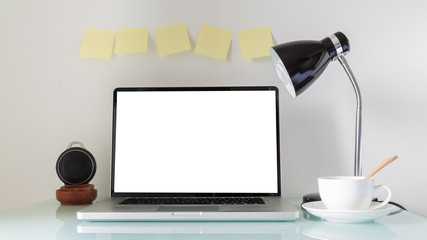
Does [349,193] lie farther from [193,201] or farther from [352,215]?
[193,201]

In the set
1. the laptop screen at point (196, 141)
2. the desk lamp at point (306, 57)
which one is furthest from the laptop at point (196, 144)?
the desk lamp at point (306, 57)

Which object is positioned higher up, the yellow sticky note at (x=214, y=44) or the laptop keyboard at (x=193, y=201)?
the yellow sticky note at (x=214, y=44)

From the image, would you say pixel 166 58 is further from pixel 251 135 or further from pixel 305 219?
pixel 305 219

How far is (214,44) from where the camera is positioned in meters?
1.24

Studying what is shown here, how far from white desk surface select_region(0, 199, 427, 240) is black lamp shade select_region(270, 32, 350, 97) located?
306 mm

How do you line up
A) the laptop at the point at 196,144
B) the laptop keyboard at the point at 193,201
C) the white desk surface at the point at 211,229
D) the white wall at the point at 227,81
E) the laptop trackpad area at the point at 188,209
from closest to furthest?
the white desk surface at the point at 211,229, the laptop trackpad area at the point at 188,209, the laptop keyboard at the point at 193,201, the laptop at the point at 196,144, the white wall at the point at 227,81

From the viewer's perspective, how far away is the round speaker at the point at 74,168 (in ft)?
3.62

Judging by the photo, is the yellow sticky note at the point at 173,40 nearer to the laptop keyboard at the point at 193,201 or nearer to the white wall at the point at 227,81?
the white wall at the point at 227,81

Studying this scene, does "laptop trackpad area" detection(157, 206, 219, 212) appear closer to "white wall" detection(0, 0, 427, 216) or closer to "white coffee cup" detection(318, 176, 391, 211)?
"white coffee cup" detection(318, 176, 391, 211)

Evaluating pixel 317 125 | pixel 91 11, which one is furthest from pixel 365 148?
pixel 91 11

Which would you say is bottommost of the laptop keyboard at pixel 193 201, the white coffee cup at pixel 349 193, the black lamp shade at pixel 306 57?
the laptop keyboard at pixel 193 201

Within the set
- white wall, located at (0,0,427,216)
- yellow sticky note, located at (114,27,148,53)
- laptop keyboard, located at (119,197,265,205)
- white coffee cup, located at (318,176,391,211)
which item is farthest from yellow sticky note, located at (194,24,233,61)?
white coffee cup, located at (318,176,391,211)

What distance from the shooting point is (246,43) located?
1236 mm

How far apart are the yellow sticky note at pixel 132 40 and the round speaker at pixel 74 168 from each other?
32 centimetres
